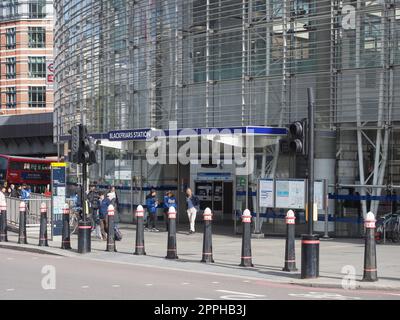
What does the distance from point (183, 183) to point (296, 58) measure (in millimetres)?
9385

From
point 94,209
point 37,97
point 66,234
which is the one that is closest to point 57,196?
point 94,209

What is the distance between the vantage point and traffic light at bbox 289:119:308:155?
47.7 feet

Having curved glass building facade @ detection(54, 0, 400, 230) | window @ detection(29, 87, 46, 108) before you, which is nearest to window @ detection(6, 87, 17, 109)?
window @ detection(29, 87, 46, 108)

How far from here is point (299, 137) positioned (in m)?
14.6

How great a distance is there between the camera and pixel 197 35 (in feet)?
92.1

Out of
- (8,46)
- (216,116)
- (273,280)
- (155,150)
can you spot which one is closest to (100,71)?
(155,150)

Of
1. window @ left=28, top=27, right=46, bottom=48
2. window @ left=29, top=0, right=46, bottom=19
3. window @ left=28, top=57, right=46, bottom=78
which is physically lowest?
window @ left=28, top=57, right=46, bottom=78

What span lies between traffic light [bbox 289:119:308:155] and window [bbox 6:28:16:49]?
84665mm

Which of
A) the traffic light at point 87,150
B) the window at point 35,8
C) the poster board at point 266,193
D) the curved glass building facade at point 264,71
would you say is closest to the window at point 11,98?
the window at point 35,8

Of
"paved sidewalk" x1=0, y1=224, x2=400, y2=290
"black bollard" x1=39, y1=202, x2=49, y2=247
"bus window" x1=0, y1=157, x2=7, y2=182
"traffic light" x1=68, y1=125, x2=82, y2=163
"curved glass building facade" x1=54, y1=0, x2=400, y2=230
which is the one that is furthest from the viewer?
"bus window" x1=0, y1=157, x2=7, y2=182

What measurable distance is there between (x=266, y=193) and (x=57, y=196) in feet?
22.5

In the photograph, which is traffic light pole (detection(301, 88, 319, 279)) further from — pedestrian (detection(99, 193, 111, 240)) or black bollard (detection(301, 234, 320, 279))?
pedestrian (detection(99, 193, 111, 240))

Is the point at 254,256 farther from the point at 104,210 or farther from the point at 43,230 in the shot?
the point at 43,230

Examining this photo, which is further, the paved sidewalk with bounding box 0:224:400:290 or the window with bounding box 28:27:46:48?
the window with bounding box 28:27:46:48
